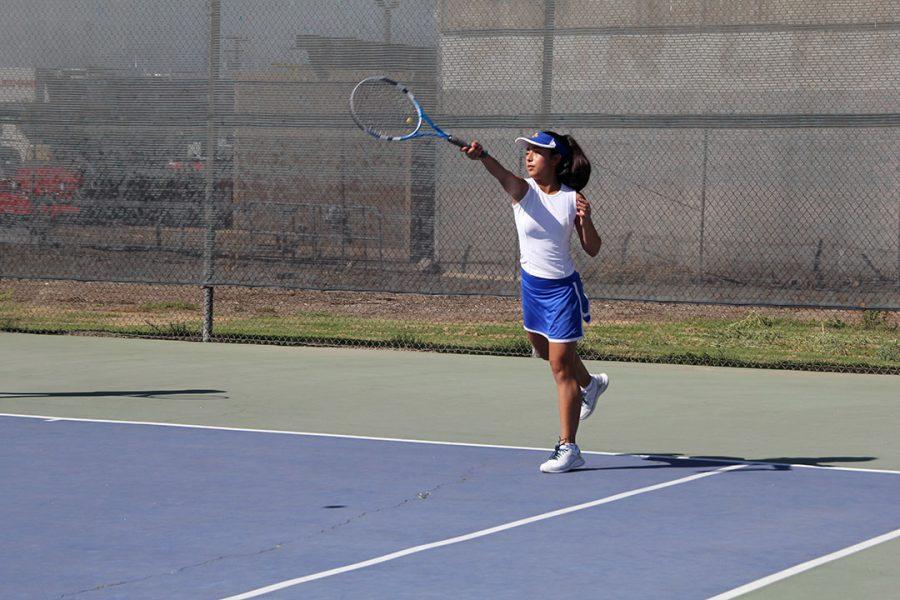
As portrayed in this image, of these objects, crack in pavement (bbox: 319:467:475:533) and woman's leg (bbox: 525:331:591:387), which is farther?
woman's leg (bbox: 525:331:591:387)

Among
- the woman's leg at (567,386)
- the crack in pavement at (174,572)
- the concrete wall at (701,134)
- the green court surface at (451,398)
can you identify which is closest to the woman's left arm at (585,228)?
the woman's leg at (567,386)

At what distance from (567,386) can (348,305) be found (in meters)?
7.83

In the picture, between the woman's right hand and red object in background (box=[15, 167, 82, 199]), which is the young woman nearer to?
the woman's right hand

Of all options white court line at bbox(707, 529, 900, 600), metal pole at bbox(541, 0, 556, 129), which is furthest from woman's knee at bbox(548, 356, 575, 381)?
metal pole at bbox(541, 0, 556, 129)

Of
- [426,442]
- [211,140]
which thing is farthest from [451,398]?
[211,140]

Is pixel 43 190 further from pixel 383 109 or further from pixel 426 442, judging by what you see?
pixel 426 442

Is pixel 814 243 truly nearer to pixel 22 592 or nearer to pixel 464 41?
pixel 464 41

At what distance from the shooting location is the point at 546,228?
24.5 ft

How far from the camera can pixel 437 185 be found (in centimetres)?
1198

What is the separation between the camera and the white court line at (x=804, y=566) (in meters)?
5.32

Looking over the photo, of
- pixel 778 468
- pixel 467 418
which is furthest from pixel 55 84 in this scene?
pixel 778 468

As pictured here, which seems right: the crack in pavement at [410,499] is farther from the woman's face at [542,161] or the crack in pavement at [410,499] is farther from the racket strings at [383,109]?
the racket strings at [383,109]

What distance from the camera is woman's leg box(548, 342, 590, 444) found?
24.7 feet

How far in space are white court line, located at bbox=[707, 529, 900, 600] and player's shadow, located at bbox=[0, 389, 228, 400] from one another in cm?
495
